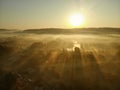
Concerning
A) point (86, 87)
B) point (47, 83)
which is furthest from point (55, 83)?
point (86, 87)

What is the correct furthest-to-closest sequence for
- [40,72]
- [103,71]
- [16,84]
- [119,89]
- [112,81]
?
[103,71] < [40,72] < [112,81] < [119,89] < [16,84]

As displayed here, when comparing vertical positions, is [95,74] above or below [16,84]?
below

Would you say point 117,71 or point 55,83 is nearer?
point 55,83

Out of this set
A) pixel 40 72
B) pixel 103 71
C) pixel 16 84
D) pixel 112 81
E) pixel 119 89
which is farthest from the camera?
pixel 103 71

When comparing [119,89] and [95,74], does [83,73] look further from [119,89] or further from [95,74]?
[119,89]

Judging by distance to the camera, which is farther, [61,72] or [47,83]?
[61,72]

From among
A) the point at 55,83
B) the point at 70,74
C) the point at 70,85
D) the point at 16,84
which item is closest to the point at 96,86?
the point at 70,85

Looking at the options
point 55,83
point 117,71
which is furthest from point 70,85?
point 117,71

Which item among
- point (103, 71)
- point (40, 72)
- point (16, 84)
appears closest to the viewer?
point (16, 84)

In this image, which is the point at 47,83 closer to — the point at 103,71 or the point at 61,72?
the point at 61,72
